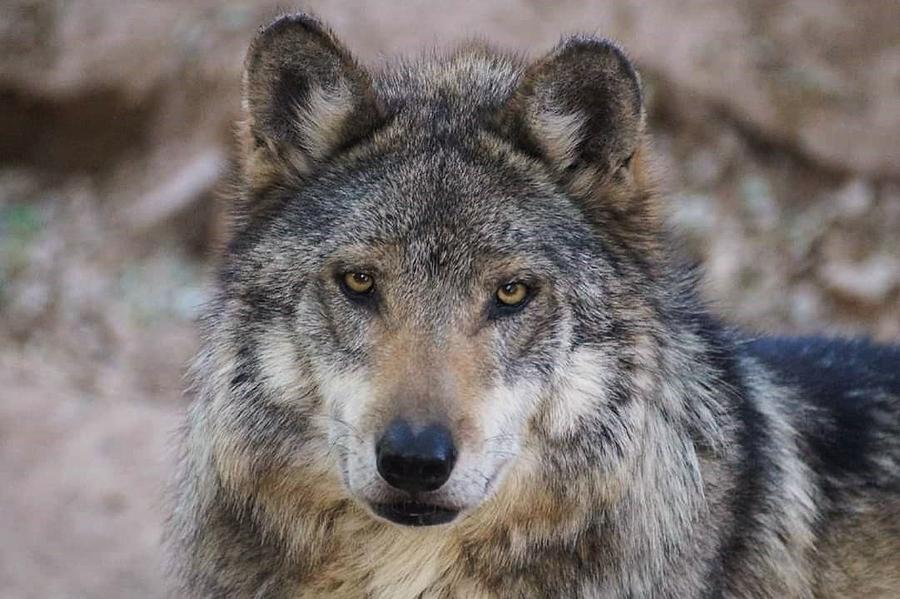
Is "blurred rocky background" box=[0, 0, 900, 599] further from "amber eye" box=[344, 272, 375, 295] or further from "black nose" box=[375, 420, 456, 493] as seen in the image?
"black nose" box=[375, 420, 456, 493]

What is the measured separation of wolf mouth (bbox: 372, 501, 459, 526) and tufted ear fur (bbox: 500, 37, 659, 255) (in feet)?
3.52

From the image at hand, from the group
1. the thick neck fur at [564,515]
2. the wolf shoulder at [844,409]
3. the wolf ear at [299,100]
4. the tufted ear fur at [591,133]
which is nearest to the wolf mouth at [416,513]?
the thick neck fur at [564,515]

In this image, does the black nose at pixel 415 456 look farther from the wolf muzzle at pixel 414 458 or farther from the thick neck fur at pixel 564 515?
the thick neck fur at pixel 564 515

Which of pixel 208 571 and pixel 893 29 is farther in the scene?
pixel 893 29

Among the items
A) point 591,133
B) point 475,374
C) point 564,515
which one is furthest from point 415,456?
point 591,133

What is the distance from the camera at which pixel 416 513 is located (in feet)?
11.7

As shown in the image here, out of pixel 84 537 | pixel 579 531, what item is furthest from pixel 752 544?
pixel 84 537

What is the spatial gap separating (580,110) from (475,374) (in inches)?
36.8

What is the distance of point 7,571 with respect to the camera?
6.95 m

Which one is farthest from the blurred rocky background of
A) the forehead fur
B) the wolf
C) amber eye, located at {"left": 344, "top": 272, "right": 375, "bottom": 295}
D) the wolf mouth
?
the wolf mouth

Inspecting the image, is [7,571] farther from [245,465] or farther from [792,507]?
[792,507]

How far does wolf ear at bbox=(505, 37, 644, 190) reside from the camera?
3.85m

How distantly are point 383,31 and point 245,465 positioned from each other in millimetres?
6495

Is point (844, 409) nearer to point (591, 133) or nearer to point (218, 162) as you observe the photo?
point (591, 133)
